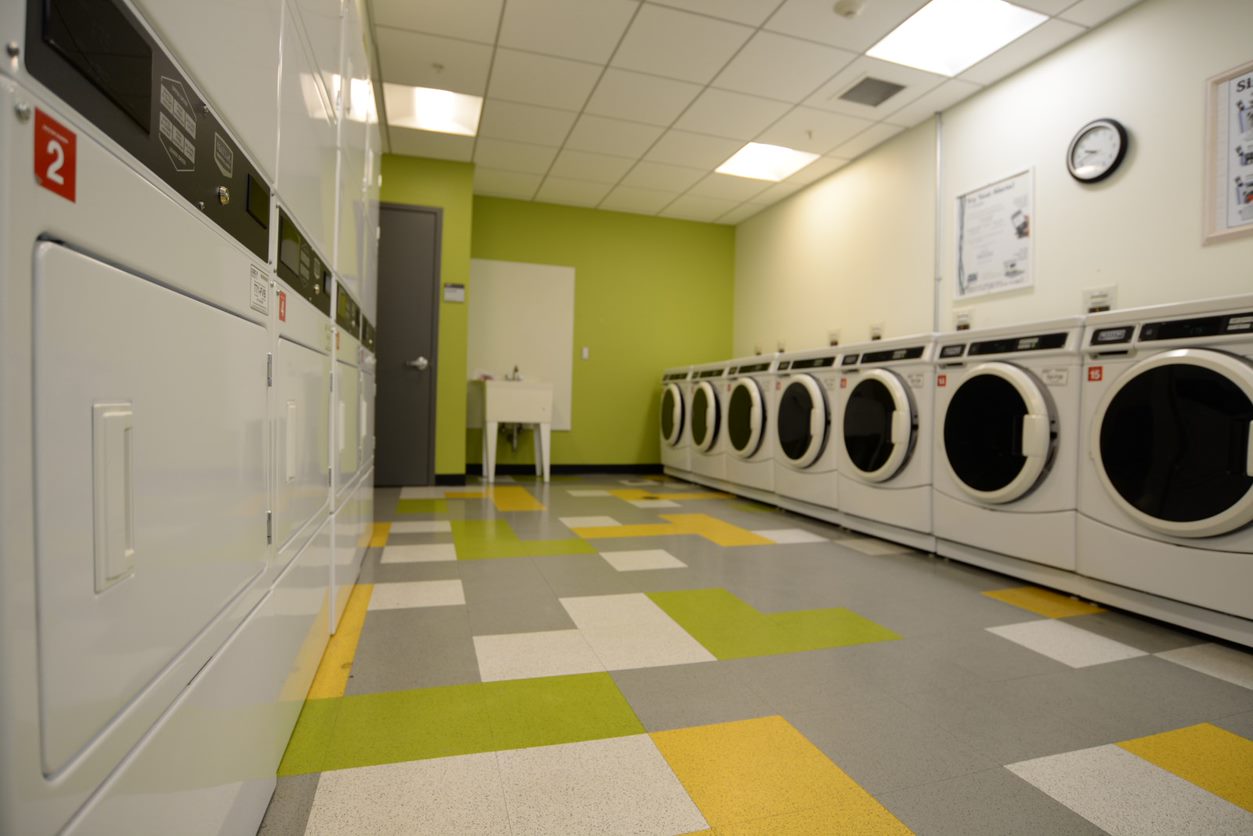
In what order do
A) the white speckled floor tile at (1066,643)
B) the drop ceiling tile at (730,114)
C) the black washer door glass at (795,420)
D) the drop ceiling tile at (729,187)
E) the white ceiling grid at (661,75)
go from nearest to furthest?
the white speckled floor tile at (1066,643) → the white ceiling grid at (661,75) → the black washer door glass at (795,420) → the drop ceiling tile at (730,114) → the drop ceiling tile at (729,187)

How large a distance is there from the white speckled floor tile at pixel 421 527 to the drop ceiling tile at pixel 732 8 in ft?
9.06

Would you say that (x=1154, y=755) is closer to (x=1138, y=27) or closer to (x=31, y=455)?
(x=31, y=455)

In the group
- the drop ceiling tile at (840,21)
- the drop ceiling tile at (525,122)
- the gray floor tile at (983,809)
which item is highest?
the drop ceiling tile at (525,122)

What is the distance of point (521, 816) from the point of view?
991mm

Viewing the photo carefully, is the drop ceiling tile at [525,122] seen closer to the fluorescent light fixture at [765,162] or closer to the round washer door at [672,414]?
the fluorescent light fixture at [765,162]

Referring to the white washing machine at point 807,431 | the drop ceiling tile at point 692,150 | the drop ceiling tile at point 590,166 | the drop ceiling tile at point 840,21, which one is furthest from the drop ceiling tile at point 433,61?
the white washing machine at point 807,431

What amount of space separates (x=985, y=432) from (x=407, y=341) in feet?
12.8

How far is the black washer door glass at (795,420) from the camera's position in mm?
3621

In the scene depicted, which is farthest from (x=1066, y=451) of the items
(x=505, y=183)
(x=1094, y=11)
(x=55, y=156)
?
(x=505, y=183)

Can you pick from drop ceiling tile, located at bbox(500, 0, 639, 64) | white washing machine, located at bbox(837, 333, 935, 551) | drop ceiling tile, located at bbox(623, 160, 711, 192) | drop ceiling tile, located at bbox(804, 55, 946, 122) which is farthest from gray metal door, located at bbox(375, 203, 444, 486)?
white washing machine, located at bbox(837, 333, 935, 551)

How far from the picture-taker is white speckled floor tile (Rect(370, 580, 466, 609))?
79.1 inches

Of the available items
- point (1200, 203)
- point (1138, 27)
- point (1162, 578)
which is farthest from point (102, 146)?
point (1138, 27)

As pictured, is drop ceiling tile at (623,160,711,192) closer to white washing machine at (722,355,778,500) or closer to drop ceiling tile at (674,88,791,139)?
drop ceiling tile at (674,88,791,139)

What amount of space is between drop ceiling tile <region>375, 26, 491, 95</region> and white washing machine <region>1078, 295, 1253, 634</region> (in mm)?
3233
